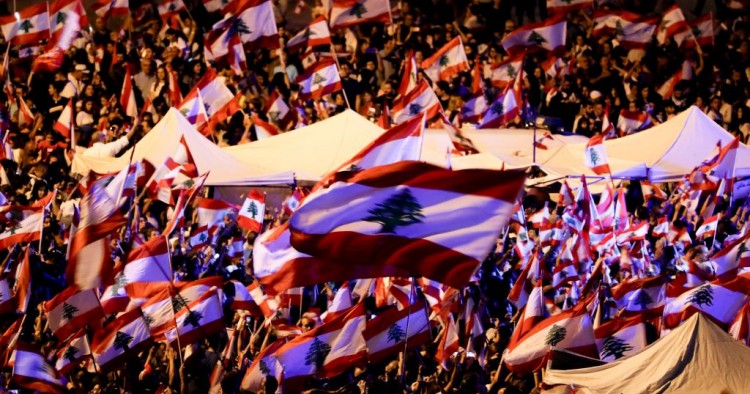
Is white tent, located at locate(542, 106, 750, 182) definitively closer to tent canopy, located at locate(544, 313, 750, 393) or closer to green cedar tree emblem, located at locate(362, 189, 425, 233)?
tent canopy, located at locate(544, 313, 750, 393)

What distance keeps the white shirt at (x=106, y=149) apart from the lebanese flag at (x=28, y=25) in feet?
8.09

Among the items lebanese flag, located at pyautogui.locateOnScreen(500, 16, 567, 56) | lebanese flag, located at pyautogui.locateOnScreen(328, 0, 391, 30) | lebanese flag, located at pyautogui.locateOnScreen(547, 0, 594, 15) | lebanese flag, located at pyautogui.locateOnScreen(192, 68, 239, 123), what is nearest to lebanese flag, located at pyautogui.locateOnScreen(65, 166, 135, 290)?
lebanese flag, located at pyautogui.locateOnScreen(192, 68, 239, 123)

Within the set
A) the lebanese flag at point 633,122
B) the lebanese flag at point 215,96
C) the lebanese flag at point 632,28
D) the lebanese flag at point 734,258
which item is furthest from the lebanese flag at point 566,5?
the lebanese flag at point 734,258

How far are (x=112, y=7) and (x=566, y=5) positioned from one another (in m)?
7.47

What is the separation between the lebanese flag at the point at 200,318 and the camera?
43.8 feet

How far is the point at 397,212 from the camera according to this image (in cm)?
992

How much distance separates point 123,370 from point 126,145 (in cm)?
826

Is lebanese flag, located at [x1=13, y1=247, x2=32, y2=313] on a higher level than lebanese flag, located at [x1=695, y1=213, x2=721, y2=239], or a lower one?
higher

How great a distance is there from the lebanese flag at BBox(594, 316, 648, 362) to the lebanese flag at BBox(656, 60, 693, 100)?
422 inches

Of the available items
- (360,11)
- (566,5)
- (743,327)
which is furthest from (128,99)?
(743,327)

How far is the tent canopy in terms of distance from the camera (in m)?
9.91

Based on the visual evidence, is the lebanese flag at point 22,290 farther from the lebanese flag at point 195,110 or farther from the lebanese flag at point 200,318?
the lebanese flag at point 195,110

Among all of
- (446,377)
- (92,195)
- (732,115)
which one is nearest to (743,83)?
(732,115)

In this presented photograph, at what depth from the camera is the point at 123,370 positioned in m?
13.8
